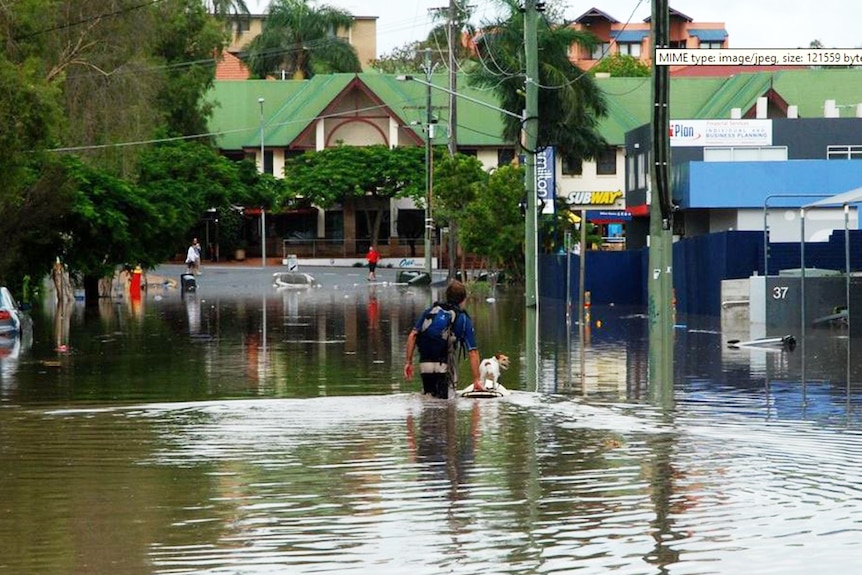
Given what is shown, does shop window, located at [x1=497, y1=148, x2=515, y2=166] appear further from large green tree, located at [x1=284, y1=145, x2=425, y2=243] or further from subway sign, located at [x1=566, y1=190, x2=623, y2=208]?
large green tree, located at [x1=284, y1=145, x2=425, y2=243]

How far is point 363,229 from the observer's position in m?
95.8

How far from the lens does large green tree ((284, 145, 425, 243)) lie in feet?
290

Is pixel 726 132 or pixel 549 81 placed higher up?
pixel 549 81

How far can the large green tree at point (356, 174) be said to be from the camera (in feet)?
290

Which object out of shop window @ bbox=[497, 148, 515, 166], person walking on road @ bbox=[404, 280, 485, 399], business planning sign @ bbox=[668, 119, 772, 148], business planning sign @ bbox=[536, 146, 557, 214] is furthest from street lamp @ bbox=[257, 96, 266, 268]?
person walking on road @ bbox=[404, 280, 485, 399]

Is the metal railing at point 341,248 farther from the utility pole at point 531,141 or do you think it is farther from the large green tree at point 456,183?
the utility pole at point 531,141

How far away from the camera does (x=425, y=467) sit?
42.7 ft

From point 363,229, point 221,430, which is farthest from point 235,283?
point 221,430

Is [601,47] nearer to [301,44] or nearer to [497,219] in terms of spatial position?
[301,44]

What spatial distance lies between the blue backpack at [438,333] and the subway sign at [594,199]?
78942 mm

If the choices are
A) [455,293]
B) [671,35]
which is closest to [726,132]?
[455,293]

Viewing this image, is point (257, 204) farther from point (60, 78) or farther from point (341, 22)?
point (60, 78)

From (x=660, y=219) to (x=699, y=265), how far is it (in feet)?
39.7

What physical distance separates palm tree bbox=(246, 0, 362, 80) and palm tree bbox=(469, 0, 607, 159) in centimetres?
2948
